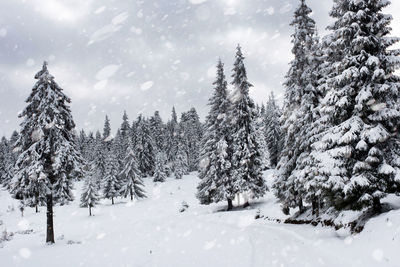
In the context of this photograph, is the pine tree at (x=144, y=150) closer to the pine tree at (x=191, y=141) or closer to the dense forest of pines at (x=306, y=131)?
the pine tree at (x=191, y=141)

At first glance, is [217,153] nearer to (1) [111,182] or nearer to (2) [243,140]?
(2) [243,140]

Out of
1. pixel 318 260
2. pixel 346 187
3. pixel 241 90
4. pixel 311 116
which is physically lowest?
pixel 318 260

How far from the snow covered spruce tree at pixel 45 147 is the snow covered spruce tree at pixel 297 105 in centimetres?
1529

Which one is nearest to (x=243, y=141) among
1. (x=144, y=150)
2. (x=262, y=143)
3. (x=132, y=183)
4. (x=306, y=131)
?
(x=306, y=131)

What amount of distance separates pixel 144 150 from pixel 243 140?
2057 inches

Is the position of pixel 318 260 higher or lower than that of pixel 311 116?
lower

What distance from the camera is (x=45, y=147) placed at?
21.0m

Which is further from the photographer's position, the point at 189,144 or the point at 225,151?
the point at 189,144

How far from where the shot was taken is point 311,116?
19594 mm

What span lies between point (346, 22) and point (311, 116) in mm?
6827

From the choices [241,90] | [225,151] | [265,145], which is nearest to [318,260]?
[225,151]

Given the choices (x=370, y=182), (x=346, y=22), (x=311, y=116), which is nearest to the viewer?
(x=370, y=182)

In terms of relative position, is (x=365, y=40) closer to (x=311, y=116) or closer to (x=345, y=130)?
(x=345, y=130)

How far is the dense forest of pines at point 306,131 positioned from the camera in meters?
12.9
